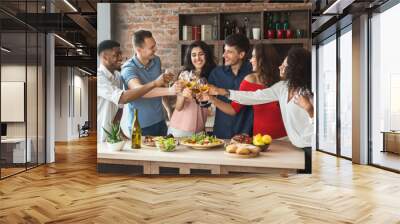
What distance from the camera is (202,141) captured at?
5270mm

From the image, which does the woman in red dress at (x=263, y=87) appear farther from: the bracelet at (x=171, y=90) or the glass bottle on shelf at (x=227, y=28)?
the bracelet at (x=171, y=90)

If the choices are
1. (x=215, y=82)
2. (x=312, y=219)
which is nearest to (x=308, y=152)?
(x=215, y=82)

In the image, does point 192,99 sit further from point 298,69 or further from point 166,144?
point 298,69

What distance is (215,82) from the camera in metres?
5.33

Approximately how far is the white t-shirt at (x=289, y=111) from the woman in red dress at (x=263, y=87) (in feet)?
0.19

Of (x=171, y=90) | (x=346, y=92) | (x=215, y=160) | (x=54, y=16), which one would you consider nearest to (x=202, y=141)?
(x=215, y=160)

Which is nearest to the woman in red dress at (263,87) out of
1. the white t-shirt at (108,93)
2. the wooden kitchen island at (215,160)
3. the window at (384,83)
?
the wooden kitchen island at (215,160)

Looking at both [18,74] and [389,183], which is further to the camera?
[18,74]

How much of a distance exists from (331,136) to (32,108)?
6173 millimetres

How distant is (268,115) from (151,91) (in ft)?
5.49

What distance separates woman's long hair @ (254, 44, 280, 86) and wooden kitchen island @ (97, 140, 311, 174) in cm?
88

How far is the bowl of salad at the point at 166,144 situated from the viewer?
5.23m

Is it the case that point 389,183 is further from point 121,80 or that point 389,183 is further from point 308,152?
point 121,80

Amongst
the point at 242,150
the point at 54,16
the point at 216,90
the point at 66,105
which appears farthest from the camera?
the point at 66,105
